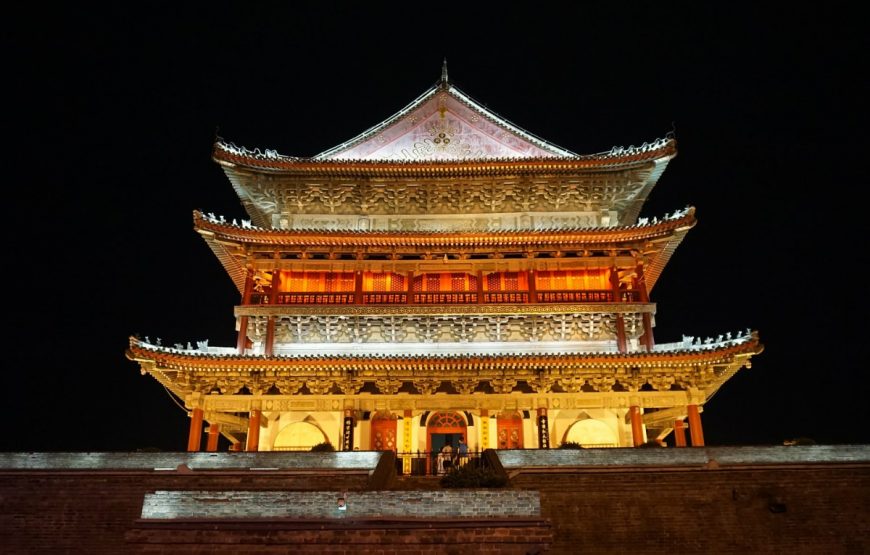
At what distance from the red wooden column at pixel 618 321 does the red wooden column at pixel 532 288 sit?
9.61 ft

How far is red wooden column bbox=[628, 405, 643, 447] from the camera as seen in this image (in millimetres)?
23938

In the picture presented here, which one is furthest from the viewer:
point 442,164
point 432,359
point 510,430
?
point 442,164

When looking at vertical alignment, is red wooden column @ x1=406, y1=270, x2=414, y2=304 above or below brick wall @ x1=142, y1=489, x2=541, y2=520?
above

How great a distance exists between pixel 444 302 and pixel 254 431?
322 inches

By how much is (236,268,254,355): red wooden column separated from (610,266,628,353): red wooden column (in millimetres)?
13623

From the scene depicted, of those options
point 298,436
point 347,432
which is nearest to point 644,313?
point 347,432

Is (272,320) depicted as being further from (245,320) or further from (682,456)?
(682,456)

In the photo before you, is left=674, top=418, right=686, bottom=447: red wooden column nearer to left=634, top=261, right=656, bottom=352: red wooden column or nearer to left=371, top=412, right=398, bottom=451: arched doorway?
left=634, top=261, right=656, bottom=352: red wooden column

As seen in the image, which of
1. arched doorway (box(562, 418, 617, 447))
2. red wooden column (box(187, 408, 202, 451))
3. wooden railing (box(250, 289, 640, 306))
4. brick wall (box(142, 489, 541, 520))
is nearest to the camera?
brick wall (box(142, 489, 541, 520))

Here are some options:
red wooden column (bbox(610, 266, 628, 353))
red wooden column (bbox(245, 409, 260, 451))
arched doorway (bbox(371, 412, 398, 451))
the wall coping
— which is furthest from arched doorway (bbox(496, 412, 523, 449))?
red wooden column (bbox(245, 409, 260, 451))

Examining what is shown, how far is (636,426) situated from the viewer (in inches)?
951

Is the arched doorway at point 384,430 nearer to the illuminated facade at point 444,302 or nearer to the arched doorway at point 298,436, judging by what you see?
the illuminated facade at point 444,302

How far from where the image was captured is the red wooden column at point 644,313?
85.6 feet

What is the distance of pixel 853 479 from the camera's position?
52.4 ft
